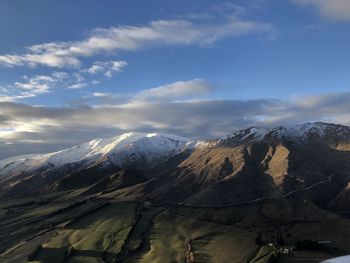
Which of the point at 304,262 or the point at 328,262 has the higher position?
the point at 328,262

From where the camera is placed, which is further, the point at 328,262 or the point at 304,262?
the point at 304,262
